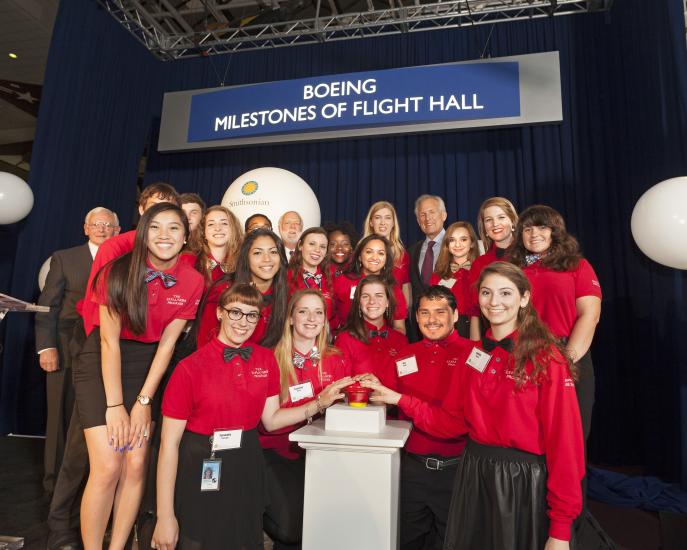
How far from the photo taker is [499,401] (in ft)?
5.95

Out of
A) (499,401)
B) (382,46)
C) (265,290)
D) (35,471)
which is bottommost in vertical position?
(35,471)

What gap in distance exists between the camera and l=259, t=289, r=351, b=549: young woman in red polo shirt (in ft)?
7.64

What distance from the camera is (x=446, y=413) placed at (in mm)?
2154

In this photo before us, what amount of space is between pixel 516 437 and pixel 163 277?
5.28 ft

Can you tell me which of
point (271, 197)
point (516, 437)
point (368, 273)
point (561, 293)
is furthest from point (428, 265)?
point (516, 437)

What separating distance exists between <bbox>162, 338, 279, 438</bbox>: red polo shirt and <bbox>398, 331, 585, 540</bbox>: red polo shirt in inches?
35.0

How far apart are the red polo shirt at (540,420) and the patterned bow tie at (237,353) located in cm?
92

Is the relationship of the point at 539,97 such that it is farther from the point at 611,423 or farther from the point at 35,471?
the point at 35,471

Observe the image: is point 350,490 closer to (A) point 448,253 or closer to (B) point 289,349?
(B) point 289,349

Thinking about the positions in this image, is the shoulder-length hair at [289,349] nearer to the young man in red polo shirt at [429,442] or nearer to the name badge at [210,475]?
the young man in red polo shirt at [429,442]

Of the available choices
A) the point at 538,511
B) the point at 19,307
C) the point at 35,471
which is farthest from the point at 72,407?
the point at 538,511

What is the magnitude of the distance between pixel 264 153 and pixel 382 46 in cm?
214

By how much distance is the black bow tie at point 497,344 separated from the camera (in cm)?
186

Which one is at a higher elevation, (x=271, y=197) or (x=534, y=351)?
(x=271, y=197)
